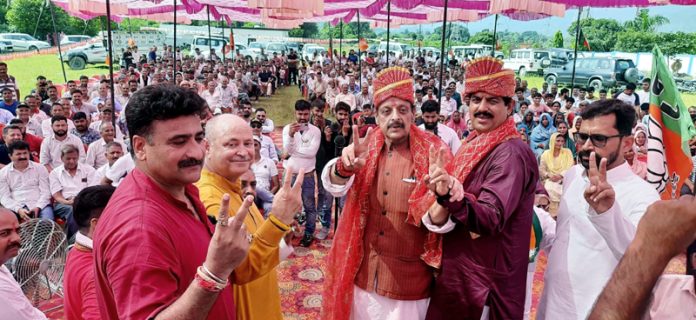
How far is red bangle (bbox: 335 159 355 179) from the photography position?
2.51 meters

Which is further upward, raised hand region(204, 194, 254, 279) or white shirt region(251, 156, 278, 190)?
raised hand region(204, 194, 254, 279)

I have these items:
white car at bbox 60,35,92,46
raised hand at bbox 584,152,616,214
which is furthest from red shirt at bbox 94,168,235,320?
white car at bbox 60,35,92,46

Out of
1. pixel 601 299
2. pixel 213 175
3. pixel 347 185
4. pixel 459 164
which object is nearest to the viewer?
pixel 601 299

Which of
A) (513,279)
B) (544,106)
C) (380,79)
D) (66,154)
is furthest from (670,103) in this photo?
(544,106)

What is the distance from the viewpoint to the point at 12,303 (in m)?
2.04

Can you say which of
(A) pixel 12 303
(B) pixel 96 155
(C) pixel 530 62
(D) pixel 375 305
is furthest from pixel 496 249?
(C) pixel 530 62

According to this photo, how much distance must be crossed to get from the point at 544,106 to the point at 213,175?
34.2 ft

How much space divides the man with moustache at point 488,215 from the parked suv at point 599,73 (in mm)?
22111

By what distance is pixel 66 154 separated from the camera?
17.4ft

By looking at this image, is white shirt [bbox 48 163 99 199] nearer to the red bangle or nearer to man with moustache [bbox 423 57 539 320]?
the red bangle

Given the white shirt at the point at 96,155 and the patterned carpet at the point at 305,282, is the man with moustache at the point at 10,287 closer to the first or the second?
the patterned carpet at the point at 305,282

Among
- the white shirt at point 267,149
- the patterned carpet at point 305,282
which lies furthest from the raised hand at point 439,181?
the white shirt at point 267,149

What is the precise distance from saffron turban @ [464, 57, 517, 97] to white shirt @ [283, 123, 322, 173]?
3.40m

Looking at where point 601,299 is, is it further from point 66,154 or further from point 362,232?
point 66,154
